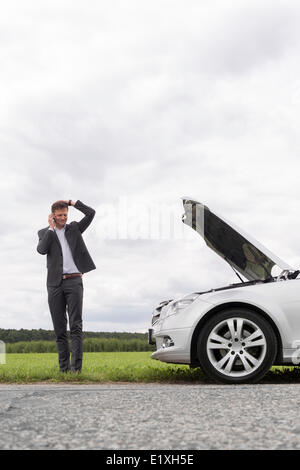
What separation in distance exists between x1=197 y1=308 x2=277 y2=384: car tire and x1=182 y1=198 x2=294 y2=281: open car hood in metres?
0.82

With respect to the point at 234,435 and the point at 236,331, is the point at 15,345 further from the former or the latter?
the point at 234,435

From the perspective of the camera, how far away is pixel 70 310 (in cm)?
707

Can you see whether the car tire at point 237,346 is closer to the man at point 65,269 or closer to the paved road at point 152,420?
the paved road at point 152,420

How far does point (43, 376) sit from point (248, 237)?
309 cm

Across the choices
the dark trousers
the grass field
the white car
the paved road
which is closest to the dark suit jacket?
the dark trousers

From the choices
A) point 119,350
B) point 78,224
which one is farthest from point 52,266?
point 119,350

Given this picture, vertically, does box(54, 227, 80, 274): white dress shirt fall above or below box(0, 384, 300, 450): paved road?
above

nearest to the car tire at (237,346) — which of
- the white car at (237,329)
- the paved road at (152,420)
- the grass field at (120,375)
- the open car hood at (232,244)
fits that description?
the white car at (237,329)

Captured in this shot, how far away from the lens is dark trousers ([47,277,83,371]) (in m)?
7.03

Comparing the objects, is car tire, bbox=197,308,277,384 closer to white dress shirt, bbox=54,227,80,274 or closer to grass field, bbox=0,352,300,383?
grass field, bbox=0,352,300,383

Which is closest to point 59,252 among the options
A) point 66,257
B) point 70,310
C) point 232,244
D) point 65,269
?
point 66,257

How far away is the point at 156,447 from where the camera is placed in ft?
9.20

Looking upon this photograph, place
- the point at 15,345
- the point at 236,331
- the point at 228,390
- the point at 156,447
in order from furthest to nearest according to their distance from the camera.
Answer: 1. the point at 15,345
2. the point at 236,331
3. the point at 228,390
4. the point at 156,447
